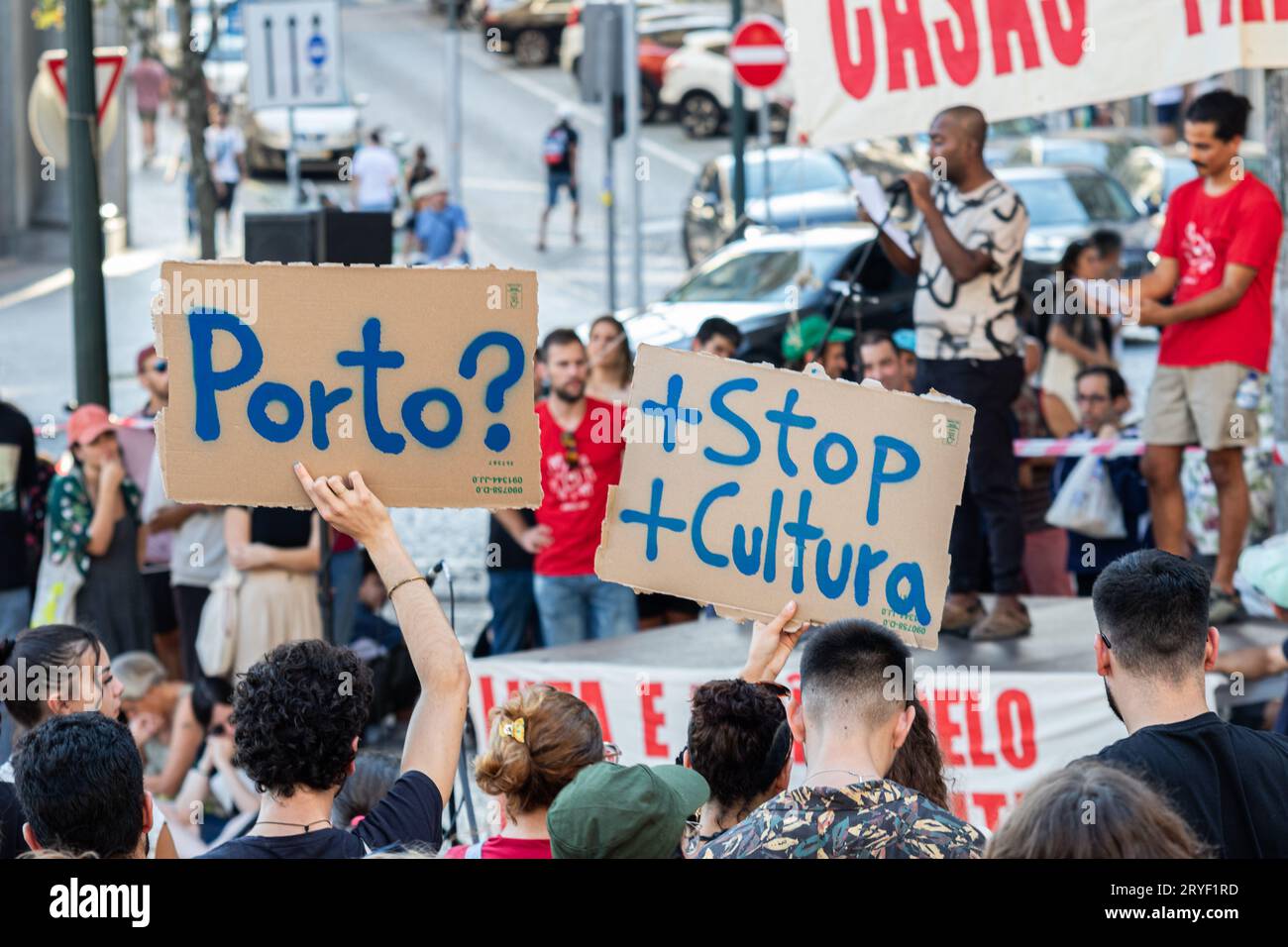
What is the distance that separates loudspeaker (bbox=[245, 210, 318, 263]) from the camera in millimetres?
8180

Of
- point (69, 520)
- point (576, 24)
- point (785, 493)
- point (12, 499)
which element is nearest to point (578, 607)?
point (69, 520)

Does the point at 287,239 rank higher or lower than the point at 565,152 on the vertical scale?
lower

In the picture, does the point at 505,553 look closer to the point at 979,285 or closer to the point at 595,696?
the point at 595,696

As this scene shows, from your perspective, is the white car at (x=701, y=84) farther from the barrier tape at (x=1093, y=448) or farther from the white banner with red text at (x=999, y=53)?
the white banner with red text at (x=999, y=53)

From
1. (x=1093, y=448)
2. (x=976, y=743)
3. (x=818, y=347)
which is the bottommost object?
(x=976, y=743)

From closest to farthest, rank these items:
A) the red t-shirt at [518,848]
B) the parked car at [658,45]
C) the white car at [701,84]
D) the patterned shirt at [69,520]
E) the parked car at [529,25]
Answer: the red t-shirt at [518,848], the patterned shirt at [69,520], the white car at [701,84], the parked car at [658,45], the parked car at [529,25]

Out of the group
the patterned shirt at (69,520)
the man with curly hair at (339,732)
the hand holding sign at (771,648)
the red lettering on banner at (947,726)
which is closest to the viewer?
the man with curly hair at (339,732)

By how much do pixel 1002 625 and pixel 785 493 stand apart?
319 cm

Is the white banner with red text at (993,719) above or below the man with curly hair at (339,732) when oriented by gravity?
below

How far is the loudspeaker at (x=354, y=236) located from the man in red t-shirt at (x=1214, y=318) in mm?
3220

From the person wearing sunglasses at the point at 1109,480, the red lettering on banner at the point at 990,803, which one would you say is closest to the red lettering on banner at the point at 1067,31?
the person wearing sunglasses at the point at 1109,480

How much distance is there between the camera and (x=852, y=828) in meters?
3.55

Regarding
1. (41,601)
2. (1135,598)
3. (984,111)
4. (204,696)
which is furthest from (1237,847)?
(41,601)

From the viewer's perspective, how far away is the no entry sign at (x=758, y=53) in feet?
59.5
